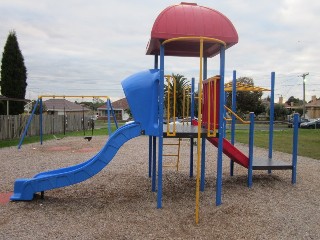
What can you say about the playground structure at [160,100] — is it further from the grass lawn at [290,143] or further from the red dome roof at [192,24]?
the grass lawn at [290,143]

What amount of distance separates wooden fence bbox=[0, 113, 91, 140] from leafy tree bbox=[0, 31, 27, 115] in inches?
83.8

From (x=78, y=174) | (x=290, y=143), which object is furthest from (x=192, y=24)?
(x=290, y=143)

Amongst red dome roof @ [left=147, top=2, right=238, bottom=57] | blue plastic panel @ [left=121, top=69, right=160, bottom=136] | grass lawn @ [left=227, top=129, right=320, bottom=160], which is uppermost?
red dome roof @ [left=147, top=2, right=238, bottom=57]

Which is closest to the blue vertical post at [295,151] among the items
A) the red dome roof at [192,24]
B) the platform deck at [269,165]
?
the platform deck at [269,165]

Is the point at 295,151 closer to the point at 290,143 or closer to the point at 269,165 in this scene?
the point at 269,165

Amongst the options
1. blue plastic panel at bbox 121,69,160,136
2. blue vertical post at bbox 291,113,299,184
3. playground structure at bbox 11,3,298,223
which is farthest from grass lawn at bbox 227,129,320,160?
blue plastic panel at bbox 121,69,160,136

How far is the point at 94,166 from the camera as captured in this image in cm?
605

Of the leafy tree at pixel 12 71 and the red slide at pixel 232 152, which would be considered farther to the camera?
the leafy tree at pixel 12 71

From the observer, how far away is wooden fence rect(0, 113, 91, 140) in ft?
62.6

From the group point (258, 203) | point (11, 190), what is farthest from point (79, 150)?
point (258, 203)

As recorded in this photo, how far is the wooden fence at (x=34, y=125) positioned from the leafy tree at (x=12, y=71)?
6.98ft

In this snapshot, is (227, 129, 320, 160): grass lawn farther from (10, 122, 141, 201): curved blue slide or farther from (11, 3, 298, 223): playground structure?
(10, 122, 141, 201): curved blue slide

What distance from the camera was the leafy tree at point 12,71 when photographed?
2459cm

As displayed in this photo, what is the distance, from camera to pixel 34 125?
22922 millimetres
